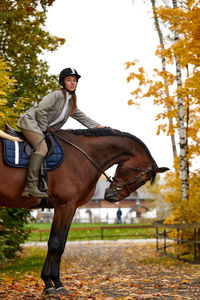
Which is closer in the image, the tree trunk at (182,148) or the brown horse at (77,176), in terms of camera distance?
the brown horse at (77,176)

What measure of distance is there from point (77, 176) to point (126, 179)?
919mm

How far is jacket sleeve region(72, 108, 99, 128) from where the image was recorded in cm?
686

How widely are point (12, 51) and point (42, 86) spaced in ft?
6.31

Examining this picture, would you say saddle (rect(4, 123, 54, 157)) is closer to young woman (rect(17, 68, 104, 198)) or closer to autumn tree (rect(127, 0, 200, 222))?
young woman (rect(17, 68, 104, 198))

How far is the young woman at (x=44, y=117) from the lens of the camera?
567cm

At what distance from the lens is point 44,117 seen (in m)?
6.17

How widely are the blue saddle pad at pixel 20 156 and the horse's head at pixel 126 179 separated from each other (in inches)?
41.3

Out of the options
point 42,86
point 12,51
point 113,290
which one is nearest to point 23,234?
point 42,86

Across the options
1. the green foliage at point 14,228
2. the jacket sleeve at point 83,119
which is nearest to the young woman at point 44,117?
the jacket sleeve at point 83,119

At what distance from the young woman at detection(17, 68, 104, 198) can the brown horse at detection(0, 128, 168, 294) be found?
0.18m

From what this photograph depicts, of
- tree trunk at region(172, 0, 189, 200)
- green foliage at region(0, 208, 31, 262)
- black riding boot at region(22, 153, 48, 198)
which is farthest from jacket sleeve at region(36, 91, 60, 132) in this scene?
green foliage at region(0, 208, 31, 262)

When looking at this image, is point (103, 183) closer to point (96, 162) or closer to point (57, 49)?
point (57, 49)

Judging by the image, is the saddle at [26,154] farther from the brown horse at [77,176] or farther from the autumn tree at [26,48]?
the autumn tree at [26,48]

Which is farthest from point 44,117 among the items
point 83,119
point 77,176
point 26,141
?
point 77,176
